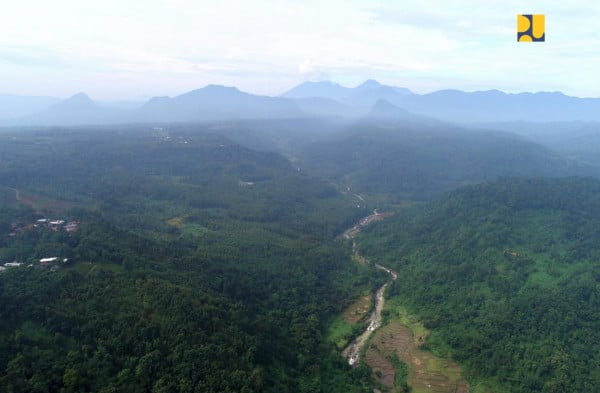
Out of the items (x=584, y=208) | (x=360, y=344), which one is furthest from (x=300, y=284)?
(x=584, y=208)

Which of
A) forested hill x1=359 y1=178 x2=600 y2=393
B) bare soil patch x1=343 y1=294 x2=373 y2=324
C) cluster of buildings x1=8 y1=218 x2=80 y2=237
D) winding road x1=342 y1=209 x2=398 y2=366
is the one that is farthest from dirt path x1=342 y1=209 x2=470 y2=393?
cluster of buildings x1=8 y1=218 x2=80 y2=237

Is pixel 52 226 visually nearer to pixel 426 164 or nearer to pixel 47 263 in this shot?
pixel 47 263

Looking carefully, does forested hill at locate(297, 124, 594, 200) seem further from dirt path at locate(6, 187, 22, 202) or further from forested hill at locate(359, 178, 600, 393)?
dirt path at locate(6, 187, 22, 202)

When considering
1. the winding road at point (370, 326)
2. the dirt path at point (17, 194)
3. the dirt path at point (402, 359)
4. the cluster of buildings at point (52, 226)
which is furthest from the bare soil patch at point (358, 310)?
the dirt path at point (17, 194)

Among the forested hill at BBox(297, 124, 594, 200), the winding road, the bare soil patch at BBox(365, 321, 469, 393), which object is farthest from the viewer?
the forested hill at BBox(297, 124, 594, 200)

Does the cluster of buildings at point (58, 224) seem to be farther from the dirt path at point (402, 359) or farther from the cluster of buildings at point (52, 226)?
the dirt path at point (402, 359)
